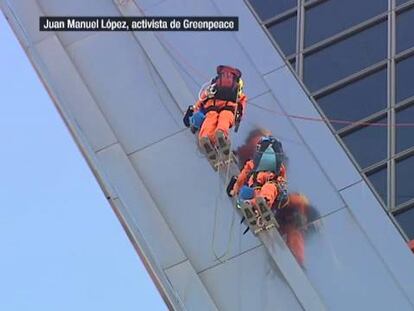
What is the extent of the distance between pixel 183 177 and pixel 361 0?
538cm

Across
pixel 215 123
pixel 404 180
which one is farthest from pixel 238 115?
pixel 404 180

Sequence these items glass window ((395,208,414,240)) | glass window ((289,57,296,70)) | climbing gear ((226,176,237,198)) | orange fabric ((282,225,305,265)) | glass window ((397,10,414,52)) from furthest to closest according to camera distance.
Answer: glass window ((289,57,296,70)) → glass window ((397,10,414,52)) → climbing gear ((226,176,237,198)) → orange fabric ((282,225,305,265)) → glass window ((395,208,414,240))

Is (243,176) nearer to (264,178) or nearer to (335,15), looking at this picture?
(264,178)

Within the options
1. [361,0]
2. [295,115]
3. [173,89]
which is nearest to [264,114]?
[295,115]

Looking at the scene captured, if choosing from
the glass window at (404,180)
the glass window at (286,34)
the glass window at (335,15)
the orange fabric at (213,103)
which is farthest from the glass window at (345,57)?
the glass window at (404,180)

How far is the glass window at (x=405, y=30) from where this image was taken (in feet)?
68.4

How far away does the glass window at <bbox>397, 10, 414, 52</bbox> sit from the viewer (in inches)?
821

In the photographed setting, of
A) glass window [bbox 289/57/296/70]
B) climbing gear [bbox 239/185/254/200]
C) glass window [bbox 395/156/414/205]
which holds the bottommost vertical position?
glass window [bbox 395/156/414/205]

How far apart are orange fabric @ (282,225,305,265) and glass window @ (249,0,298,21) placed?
17.1 feet

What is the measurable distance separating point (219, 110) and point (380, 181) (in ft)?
10.6

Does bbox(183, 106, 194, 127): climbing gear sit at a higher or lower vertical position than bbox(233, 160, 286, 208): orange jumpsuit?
higher

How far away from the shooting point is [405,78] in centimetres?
2041

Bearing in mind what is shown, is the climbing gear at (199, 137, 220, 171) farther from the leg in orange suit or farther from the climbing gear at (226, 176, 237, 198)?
the leg in orange suit

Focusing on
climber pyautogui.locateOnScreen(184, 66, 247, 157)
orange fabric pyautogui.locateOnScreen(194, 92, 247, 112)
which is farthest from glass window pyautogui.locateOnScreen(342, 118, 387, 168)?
climber pyautogui.locateOnScreen(184, 66, 247, 157)
